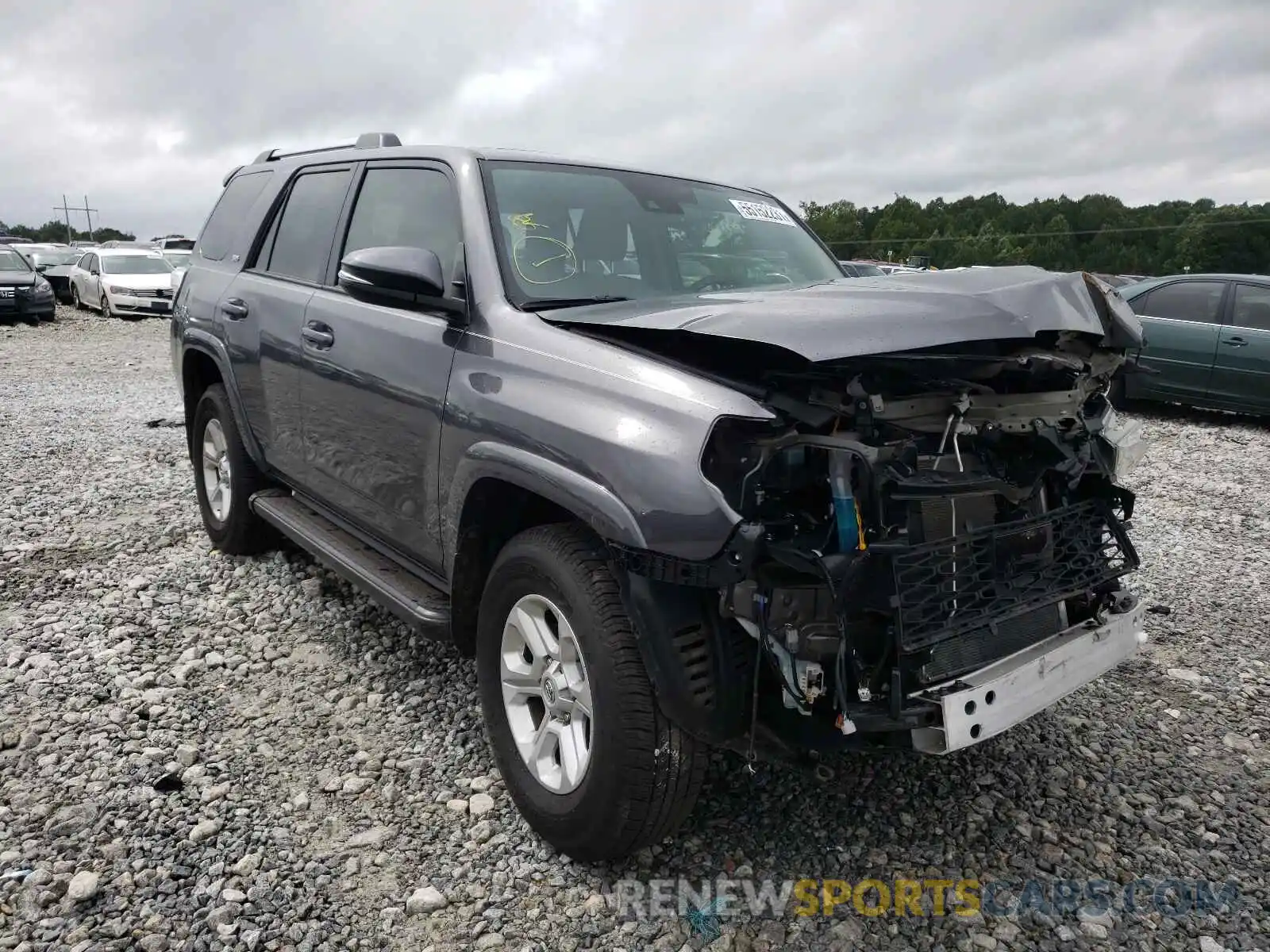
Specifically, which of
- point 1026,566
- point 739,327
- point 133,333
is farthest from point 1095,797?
point 133,333

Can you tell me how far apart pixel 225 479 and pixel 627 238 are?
8.98 feet

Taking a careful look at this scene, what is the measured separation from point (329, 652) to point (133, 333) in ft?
53.6

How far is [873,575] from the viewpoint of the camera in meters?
2.18

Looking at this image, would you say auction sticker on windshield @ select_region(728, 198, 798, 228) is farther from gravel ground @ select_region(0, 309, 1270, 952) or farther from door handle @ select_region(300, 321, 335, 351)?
gravel ground @ select_region(0, 309, 1270, 952)

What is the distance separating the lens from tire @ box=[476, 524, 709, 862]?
231 cm

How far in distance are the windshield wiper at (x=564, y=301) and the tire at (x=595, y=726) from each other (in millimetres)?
723

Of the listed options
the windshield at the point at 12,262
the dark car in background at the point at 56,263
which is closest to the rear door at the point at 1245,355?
the windshield at the point at 12,262

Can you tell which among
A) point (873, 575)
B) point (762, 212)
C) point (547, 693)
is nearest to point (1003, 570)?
point (873, 575)

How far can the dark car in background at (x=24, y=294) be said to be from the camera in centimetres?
1789

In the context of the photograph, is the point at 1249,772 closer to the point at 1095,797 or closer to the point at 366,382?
the point at 1095,797

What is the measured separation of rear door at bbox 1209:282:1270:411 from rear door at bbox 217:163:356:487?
333 inches

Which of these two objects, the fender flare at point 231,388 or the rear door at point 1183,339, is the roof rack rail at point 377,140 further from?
the rear door at point 1183,339

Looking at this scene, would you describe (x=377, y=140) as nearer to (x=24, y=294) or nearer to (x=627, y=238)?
(x=627, y=238)

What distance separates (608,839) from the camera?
2.42 m
